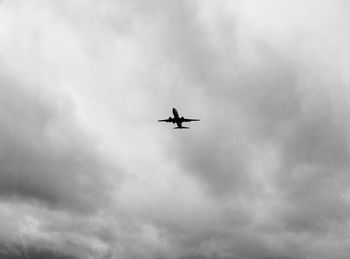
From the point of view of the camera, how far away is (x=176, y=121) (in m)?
154
